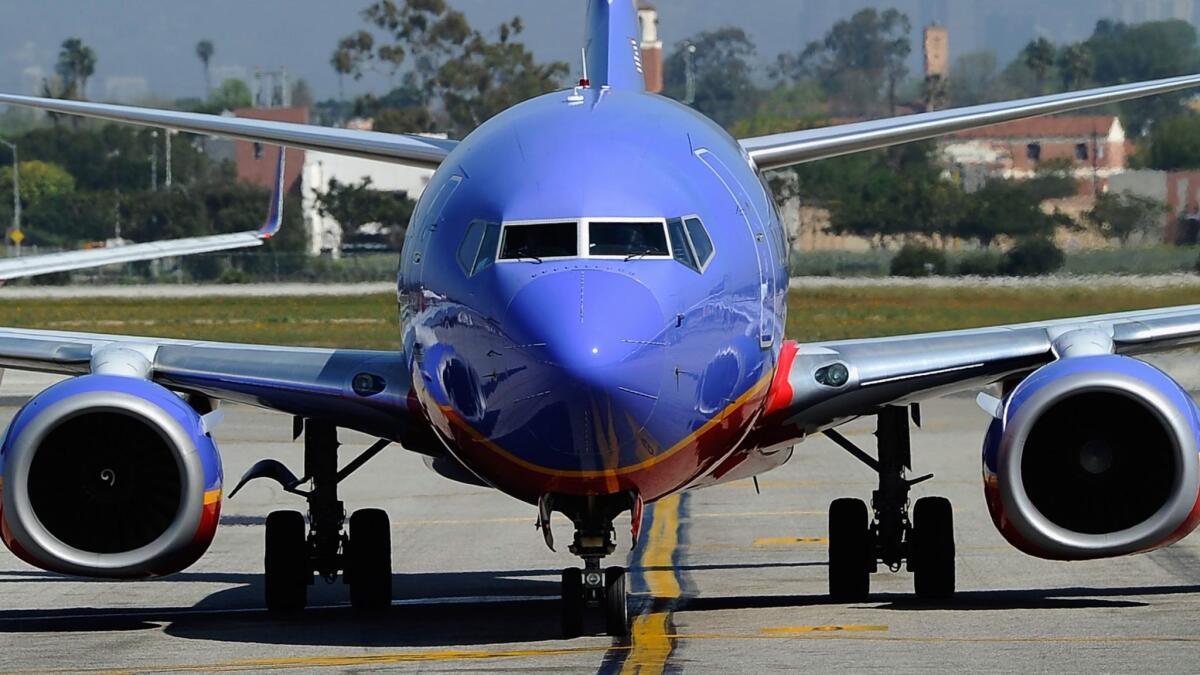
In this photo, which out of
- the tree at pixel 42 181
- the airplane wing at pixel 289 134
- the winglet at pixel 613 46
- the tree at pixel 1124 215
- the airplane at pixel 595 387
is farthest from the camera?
the tree at pixel 42 181

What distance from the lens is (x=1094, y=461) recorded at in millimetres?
13703

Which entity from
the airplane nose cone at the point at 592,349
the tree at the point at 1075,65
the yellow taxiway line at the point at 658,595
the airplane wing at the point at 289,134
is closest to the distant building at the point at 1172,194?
the yellow taxiway line at the point at 658,595

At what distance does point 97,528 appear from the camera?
1378cm

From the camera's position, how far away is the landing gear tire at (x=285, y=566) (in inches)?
601

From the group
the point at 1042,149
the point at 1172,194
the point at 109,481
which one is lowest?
the point at 109,481

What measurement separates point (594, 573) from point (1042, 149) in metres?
51.7

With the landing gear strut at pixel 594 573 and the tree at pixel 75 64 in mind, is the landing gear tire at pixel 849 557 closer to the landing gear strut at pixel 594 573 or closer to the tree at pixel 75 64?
the landing gear strut at pixel 594 573

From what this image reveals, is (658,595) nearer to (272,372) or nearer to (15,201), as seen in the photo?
(272,372)

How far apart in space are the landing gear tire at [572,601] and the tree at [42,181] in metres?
67.2

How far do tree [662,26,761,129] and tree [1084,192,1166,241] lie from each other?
1371 inches

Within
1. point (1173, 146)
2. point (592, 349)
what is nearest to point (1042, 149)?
point (1173, 146)

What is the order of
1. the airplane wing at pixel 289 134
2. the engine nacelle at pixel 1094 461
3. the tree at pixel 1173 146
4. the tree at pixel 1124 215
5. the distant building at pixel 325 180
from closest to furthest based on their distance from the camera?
the engine nacelle at pixel 1094 461 < the airplane wing at pixel 289 134 < the tree at pixel 1124 215 < the tree at pixel 1173 146 < the distant building at pixel 325 180

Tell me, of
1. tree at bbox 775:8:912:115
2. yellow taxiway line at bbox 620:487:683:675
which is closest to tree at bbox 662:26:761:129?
tree at bbox 775:8:912:115

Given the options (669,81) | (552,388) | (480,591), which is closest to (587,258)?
(552,388)
